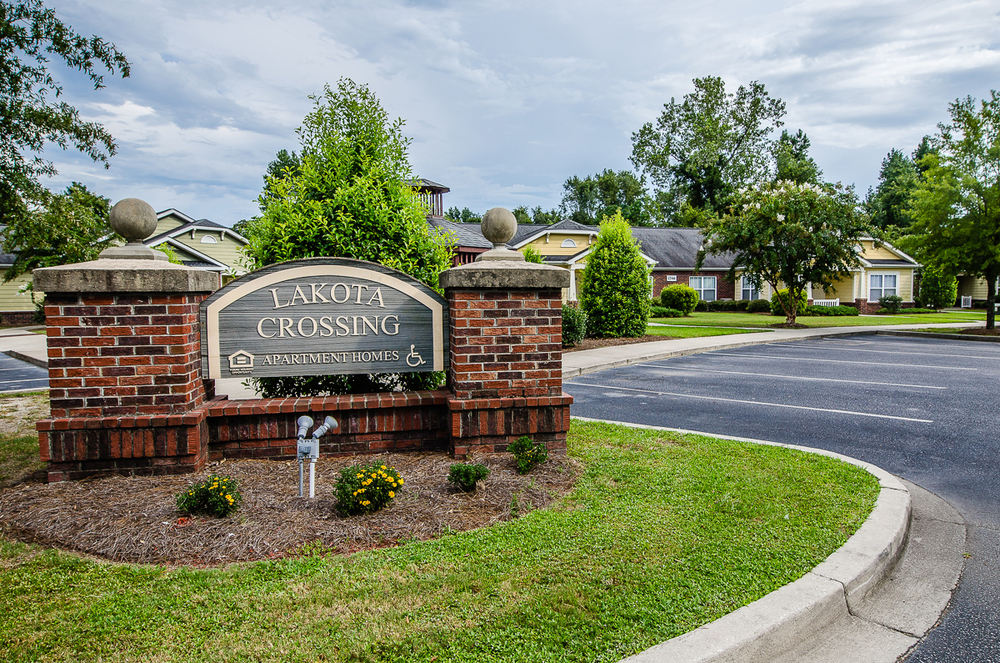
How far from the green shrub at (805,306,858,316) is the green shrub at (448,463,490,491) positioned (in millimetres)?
32394

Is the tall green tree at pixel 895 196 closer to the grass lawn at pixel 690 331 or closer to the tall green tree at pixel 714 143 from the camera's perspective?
the tall green tree at pixel 714 143

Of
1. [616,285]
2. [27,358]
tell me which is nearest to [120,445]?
[27,358]

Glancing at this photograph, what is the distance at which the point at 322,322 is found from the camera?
5074 millimetres

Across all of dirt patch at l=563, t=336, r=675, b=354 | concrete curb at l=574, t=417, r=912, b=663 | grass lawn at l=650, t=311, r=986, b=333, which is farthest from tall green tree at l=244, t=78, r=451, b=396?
grass lawn at l=650, t=311, r=986, b=333

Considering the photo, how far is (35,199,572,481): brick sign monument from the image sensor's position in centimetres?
438

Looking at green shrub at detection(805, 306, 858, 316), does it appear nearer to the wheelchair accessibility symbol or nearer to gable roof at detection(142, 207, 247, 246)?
gable roof at detection(142, 207, 247, 246)

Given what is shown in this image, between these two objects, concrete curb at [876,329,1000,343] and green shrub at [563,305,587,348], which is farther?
concrete curb at [876,329,1000,343]

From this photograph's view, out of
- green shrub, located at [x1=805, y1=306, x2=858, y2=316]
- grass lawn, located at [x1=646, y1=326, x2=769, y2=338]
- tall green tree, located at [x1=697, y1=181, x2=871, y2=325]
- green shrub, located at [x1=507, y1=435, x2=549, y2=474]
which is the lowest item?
green shrub, located at [x1=507, y1=435, x2=549, y2=474]

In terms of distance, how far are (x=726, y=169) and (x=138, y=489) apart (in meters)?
58.2

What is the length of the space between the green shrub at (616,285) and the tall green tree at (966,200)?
1094 cm

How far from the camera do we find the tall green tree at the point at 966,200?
19.6m

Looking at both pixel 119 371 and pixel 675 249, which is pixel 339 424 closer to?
pixel 119 371

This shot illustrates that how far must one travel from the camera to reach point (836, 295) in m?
36.8

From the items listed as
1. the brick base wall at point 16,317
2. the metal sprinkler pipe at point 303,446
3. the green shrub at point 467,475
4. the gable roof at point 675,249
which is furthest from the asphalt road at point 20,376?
the gable roof at point 675,249
